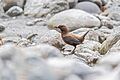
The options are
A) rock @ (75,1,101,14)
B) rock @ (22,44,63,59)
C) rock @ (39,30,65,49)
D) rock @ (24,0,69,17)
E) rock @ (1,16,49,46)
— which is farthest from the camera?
rock @ (75,1,101,14)

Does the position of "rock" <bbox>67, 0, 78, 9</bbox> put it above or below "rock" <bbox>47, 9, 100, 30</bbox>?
below

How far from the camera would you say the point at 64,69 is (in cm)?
141

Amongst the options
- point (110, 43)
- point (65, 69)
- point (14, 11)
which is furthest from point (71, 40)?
point (14, 11)

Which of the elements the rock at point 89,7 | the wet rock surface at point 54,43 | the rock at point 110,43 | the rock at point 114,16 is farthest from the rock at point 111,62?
the rock at point 89,7

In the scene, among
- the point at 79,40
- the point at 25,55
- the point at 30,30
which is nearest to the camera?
the point at 25,55

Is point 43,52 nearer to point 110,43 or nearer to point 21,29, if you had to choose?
point 110,43

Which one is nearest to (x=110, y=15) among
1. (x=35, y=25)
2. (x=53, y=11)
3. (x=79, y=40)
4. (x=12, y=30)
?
(x=53, y=11)

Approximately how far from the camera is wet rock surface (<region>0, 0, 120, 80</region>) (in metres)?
1.41

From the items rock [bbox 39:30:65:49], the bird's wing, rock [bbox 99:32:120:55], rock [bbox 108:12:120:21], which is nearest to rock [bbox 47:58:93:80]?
rock [bbox 99:32:120:55]

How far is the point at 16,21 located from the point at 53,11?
1611mm

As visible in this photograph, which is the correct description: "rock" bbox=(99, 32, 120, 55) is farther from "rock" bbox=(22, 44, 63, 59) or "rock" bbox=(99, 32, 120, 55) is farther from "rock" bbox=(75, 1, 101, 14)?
"rock" bbox=(75, 1, 101, 14)

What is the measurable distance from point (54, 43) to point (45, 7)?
7532 millimetres

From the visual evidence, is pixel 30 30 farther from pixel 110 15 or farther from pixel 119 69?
pixel 119 69

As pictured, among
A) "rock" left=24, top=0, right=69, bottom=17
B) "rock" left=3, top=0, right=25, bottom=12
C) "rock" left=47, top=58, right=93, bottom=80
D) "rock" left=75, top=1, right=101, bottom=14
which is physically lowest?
"rock" left=75, top=1, right=101, bottom=14
